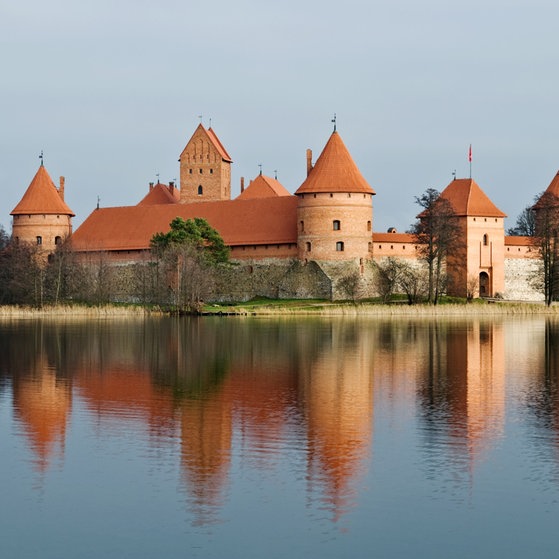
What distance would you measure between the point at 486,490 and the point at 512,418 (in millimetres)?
3883

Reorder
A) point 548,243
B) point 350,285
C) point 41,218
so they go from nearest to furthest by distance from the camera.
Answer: point 548,243, point 350,285, point 41,218

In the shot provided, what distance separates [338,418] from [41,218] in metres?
43.7

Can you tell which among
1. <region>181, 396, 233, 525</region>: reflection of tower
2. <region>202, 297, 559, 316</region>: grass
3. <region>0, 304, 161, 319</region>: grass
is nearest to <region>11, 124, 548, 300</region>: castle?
<region>202, 297, 559, 316</region>: grass

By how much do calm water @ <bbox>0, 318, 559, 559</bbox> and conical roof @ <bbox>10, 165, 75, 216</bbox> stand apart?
3521cm

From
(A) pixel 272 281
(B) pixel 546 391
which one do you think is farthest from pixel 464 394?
(A) pixel 272 281

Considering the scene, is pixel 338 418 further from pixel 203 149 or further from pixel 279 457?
pixel 203 149

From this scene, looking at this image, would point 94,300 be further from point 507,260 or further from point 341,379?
point 341,379

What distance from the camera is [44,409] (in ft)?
46.0

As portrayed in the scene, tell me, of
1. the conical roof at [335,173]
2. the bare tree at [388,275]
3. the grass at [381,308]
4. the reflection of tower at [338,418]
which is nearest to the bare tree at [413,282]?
the bare tree at [388,275]

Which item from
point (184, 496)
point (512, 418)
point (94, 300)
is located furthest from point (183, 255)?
point (184, 496)

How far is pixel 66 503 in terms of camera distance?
9086 millimetres

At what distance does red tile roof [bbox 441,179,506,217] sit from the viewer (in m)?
49.9

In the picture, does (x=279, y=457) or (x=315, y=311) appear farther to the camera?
(x=315, y=311)

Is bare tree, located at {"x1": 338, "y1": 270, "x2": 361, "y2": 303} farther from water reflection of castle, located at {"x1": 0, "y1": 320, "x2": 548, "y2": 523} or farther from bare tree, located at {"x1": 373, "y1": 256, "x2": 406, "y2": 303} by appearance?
water reflection of castle, located at {"x1": 0, "y1": 320, "x2": 548, "y2": 523}
